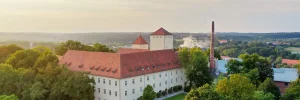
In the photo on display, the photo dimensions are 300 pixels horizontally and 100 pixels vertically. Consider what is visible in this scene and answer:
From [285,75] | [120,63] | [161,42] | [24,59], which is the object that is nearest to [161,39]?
[161,42]

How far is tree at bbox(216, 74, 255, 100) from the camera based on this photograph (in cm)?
3597

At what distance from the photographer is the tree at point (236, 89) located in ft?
118

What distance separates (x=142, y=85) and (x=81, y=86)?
37.1ft

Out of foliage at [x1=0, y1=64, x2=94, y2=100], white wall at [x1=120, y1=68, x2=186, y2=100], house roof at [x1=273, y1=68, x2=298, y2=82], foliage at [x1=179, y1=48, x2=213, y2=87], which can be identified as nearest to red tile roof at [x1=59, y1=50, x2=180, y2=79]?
white wall at [x1=120, y1=68, x2=186, y2=100]

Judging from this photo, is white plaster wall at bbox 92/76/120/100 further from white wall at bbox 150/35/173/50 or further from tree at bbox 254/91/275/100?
white wall at bbox 150/35/173/50

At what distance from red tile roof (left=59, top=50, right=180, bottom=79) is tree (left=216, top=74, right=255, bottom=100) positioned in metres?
16.4

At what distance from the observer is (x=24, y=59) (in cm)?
5453

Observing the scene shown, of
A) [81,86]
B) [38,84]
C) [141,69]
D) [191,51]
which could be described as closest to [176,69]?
[191,51]

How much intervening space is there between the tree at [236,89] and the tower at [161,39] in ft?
115

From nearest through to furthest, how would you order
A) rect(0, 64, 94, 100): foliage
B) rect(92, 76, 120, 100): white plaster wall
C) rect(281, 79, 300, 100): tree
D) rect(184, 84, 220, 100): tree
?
rect(184, 84, 220, 100): tree < rect(281, 79, 300, 100): tree < rect(0, 64, 94, 100): foliage < rect(92, 76, 120, 100): white plaster wall

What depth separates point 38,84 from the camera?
4434cm

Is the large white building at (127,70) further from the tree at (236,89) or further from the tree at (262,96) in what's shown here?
the tree at (262,96)

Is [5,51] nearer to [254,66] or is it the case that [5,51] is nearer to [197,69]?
[197,69]

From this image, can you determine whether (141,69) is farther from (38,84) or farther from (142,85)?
(38,84)
